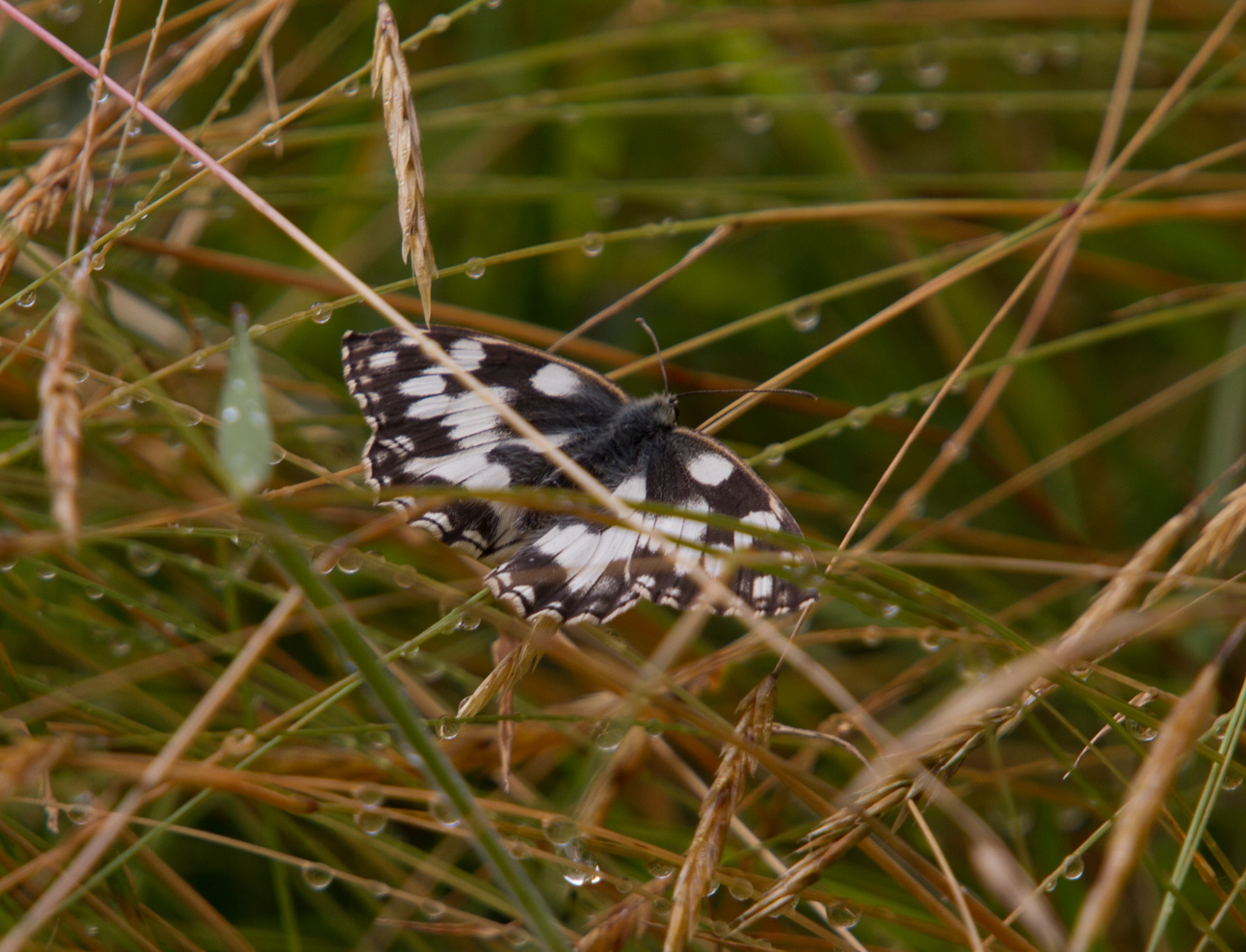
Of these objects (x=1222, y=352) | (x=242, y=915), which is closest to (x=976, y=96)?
(x=1222, y=352)

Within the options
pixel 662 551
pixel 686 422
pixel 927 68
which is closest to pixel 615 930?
pixel 662 551

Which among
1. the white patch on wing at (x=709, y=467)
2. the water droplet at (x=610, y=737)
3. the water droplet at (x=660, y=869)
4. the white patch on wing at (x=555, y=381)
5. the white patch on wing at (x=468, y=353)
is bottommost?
the water droplet at (x=660, y=869)

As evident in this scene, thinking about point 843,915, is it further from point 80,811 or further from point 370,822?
point 80,811

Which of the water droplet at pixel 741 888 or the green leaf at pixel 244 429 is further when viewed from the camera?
the water droplet at pixel 741 888

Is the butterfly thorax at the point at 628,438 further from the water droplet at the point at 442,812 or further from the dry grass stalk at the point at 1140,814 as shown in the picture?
the dry grass stalk at the point at 1140,814

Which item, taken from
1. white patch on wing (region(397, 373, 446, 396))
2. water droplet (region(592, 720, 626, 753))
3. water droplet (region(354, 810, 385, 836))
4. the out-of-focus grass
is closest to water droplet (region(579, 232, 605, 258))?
the out-of-focus grass

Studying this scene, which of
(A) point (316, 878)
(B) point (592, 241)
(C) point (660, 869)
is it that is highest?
(B) point (592, 241)

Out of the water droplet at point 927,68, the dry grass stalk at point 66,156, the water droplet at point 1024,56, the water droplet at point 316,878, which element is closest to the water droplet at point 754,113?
the water droplet at point 927,68

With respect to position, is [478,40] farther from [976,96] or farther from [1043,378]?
[1043,378]
